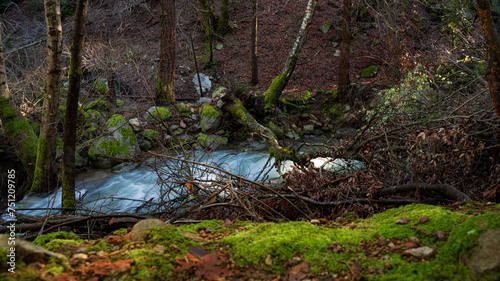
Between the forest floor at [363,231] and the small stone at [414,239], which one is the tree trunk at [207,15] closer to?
the forest floor at [363,231]

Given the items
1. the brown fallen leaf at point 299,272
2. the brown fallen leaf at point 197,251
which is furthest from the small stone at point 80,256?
the brown fallen leaf at point 299,272

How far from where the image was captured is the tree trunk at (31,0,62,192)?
4.78 metres

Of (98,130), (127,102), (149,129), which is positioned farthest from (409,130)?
(127,102)

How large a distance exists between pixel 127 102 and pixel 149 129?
208 cm

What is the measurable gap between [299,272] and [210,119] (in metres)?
9.12

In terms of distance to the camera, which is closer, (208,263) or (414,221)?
(208,263)

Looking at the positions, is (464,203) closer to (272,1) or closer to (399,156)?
(399,156)

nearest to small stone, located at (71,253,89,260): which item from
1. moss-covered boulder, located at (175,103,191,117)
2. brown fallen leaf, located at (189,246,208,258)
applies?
brown fallen leaf, located at (189,246,208,258)

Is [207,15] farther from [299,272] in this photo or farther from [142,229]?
[299,272]

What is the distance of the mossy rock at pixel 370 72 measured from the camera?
1391cm

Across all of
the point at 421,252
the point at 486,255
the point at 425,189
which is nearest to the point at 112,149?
the point at 425,189

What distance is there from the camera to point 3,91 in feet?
22.1

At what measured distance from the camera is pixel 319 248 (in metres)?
1.82

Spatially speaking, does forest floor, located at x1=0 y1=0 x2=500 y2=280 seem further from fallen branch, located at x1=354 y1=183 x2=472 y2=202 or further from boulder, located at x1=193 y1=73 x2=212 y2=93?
boulder, located at x1=193 y1=73 x2=212 y2=93
